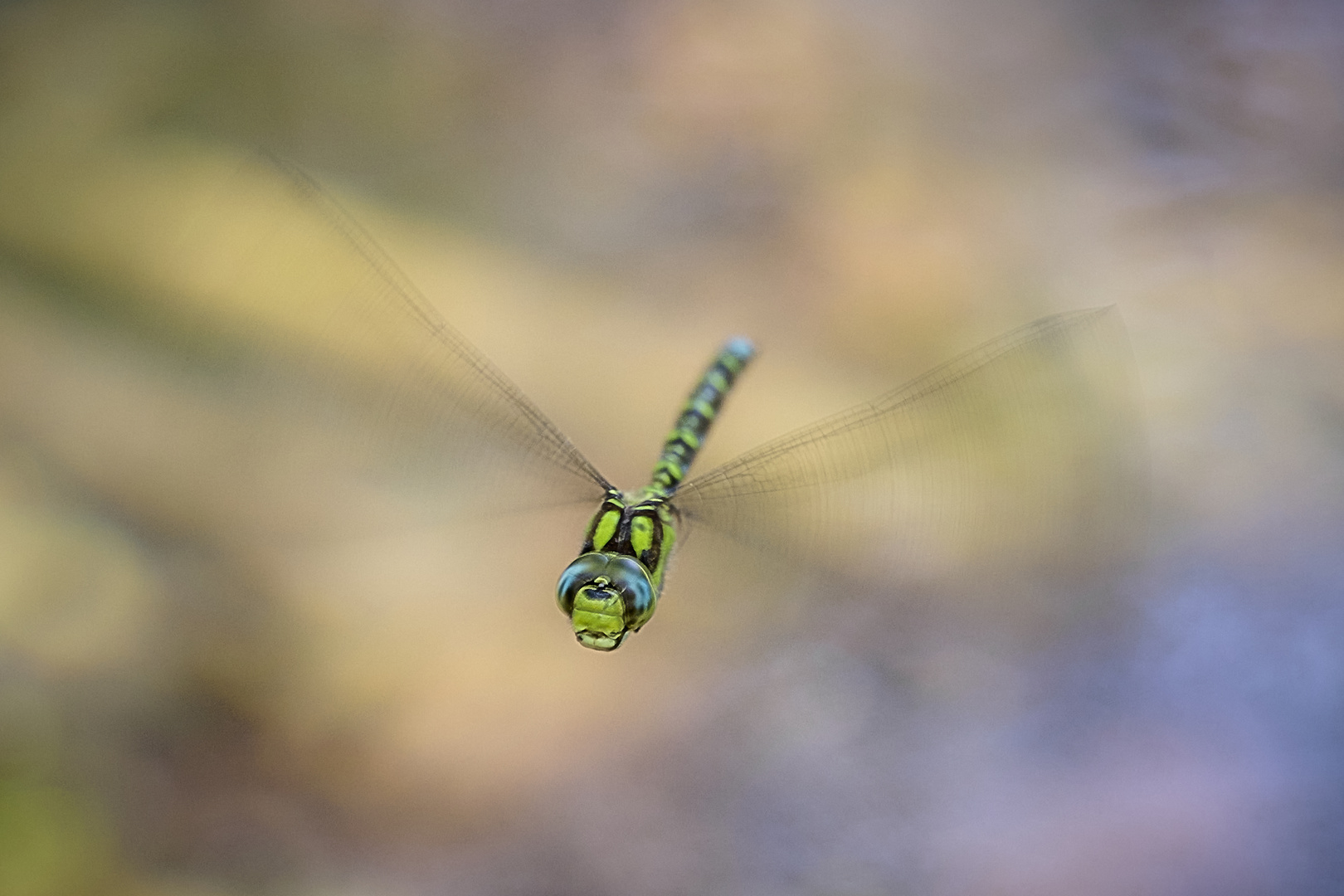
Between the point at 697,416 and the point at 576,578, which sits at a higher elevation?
the point at 697,416

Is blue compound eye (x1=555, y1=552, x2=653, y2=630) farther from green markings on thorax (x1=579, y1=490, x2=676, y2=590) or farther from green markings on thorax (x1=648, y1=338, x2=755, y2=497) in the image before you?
green markings on thorax (x1=648, y1=338, x2=755, y2=497)

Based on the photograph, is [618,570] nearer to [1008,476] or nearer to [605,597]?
[605,597]

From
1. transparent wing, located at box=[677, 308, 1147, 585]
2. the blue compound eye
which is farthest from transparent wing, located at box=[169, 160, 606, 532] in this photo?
transparent wing, located at box=[677, 308, 1147, 585]

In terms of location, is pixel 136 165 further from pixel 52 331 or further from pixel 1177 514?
pixel 1177 514

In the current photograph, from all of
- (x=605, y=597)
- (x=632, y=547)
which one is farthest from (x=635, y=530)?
(x=605, y=597)

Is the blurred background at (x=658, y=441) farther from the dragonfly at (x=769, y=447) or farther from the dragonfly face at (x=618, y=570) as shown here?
the dragonfly face at (x=618, y=570)

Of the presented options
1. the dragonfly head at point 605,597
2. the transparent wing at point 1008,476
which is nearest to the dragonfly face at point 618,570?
the dragonfly head at point 605,597
